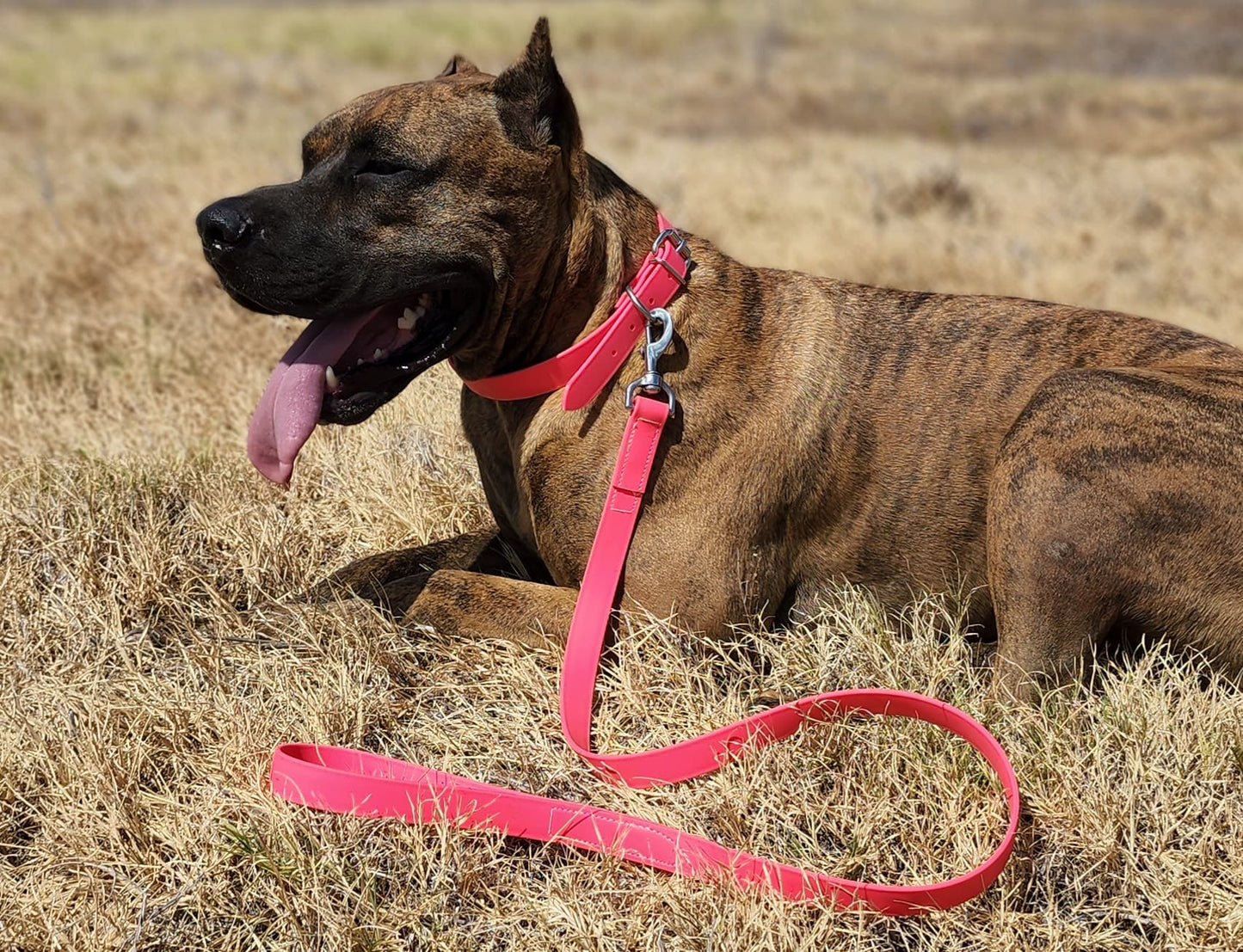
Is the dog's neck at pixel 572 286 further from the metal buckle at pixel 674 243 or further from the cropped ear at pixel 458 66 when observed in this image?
the cropped ear at pixel 458 66

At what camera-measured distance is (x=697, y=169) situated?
10.6 metres

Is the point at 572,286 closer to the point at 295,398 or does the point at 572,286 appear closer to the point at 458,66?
the point at 295,398

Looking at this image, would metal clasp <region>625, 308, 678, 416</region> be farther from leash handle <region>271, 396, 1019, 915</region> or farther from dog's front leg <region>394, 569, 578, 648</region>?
dog's front leg <region>394, 569, 578, 648</region>

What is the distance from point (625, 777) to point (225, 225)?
1609 millimetres

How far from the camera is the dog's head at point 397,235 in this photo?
9.92ft

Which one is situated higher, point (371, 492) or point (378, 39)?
point (378, 39)

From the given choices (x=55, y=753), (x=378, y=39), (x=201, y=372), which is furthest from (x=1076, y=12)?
(x=55, y=753)

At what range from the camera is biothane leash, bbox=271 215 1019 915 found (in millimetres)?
2537

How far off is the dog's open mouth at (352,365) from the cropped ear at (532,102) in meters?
0.43

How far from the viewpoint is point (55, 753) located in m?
2.77

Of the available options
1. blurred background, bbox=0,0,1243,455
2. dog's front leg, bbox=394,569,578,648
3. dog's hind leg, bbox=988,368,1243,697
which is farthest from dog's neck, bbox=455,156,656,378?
blurred background, bbox=0,0,1243,455

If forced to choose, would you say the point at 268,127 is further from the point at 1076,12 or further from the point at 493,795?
the point at 1076,12

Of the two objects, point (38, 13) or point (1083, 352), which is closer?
point (1083, 352)

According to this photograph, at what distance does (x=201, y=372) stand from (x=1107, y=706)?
3.86 metres
